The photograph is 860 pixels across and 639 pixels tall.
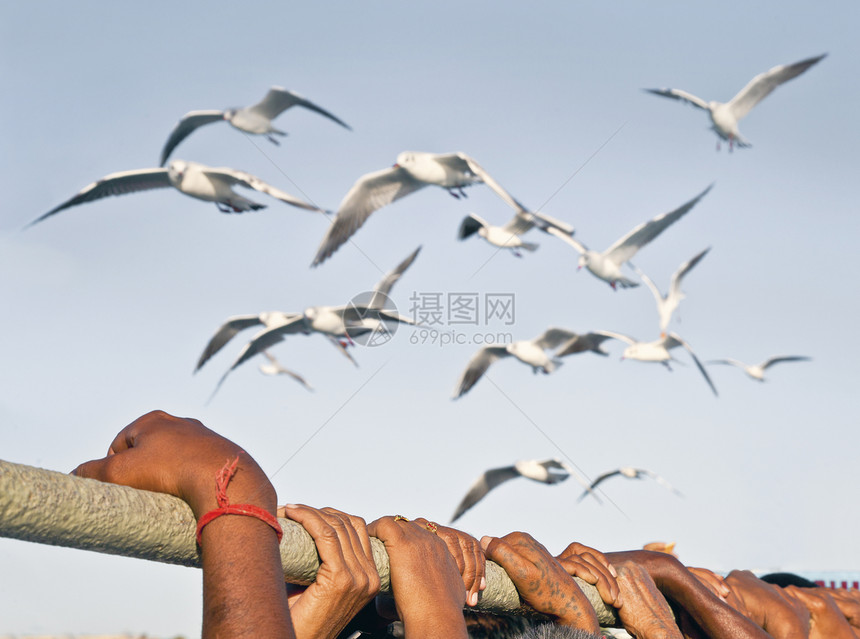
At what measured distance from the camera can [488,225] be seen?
1808 centimetres

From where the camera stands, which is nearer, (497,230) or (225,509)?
(225,509)

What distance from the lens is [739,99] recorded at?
57.8 feet

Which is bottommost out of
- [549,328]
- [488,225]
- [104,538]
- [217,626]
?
[217,626]

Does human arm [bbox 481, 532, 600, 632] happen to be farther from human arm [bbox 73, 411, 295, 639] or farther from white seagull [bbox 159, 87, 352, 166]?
white seagull [bbox 159, 87, 352, 166]

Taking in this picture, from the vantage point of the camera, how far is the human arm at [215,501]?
0.98 meters

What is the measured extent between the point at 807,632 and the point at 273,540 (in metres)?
2.08

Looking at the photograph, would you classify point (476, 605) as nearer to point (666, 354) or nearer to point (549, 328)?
point (549, 328)

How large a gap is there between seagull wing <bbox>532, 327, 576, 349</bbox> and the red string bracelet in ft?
59.3

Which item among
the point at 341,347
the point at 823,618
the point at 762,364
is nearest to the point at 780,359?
the point at 762,364

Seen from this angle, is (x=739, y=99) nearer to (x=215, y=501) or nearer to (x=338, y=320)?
(x=338, y=320)

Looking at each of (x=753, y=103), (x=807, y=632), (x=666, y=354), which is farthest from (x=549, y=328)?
(x=807, y=632)

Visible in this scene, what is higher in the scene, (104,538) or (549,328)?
(549,328)

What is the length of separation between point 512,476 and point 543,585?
18.2 meters

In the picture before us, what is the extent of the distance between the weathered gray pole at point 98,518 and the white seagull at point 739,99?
16.3 meters
